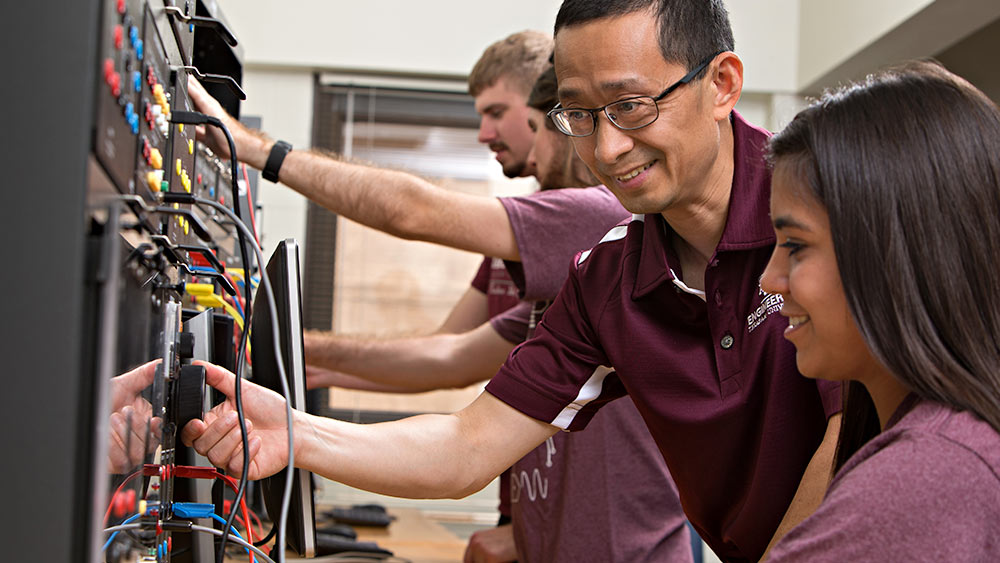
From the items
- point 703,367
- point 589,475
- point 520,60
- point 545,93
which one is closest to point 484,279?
point 520,60

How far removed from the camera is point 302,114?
3195mm

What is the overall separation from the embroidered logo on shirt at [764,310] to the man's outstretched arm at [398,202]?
0.51m

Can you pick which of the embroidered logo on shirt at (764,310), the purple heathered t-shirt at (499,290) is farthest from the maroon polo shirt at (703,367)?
the purple heathered t-shirt at (499,290)

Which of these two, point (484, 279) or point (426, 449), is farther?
point (484, 279)

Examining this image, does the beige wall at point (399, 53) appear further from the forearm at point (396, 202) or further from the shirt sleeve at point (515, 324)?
the forearm at point (396, 202)

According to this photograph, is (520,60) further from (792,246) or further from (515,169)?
(792,246)

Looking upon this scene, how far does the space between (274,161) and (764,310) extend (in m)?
0.73

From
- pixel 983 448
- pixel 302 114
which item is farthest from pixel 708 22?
pixel 302 114

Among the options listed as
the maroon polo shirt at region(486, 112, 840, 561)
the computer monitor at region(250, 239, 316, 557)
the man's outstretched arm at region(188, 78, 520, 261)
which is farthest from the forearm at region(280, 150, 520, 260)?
the computer monitor at region(250, 239, 316, 557)

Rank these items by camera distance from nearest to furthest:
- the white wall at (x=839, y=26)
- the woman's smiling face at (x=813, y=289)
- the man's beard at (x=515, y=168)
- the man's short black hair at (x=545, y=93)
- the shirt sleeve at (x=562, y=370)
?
the woman's smiling face at (x=813, y=289)
the shirt sleeve at (x=562, y=370)
the man's short black hair at (x=545, y=93)
the man's beard at (x=515, y=168)
the white wall at (x=839, y=26)

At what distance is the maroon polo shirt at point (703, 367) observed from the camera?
A: 104 cm

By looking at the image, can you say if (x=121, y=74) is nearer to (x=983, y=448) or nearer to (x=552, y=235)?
(x=983, y=448)

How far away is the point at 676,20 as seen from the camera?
111 centimetres

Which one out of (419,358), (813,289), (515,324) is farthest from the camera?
(419,358)
